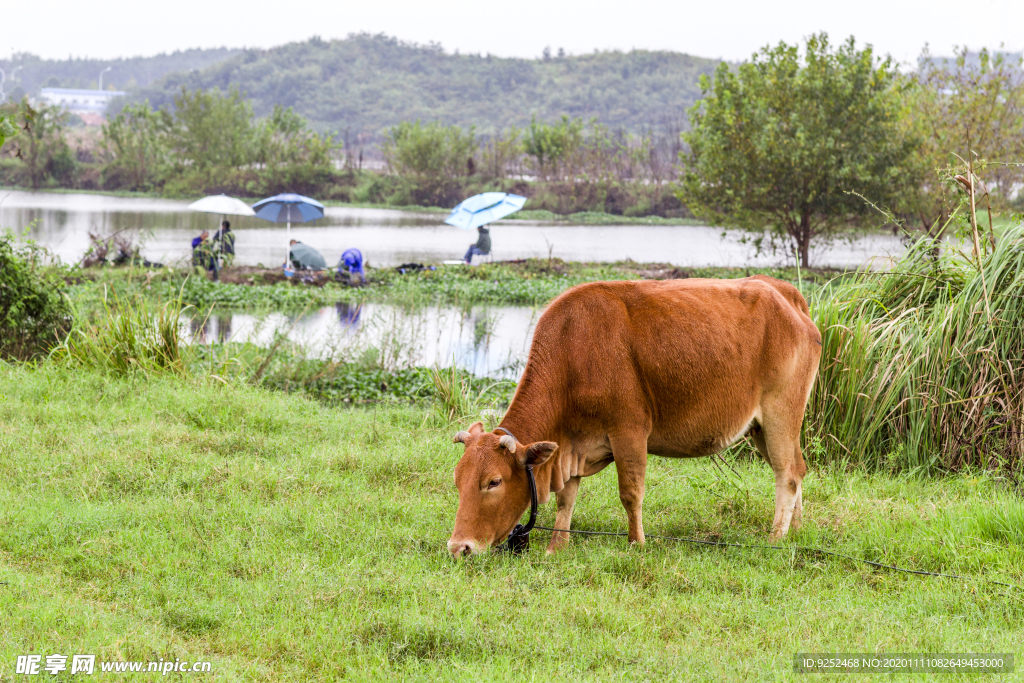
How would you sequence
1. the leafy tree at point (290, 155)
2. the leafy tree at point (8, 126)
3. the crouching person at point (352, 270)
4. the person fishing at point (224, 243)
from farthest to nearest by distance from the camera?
the leafy tree at point (290, 155) → the person fishing at point (224, 243) → the crouching person at point (352, 270) → the leafy tree at point (8, 126)

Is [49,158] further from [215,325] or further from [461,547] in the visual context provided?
[461,547]

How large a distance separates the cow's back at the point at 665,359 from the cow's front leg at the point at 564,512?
1.38 ft

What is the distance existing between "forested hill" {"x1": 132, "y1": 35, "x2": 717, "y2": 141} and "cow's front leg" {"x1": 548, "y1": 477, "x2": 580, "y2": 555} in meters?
111

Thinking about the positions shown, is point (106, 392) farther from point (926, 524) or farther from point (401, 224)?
point (401, 224)

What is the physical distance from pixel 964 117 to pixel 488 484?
22220 mm

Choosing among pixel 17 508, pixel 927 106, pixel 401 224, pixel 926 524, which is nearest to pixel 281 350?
pixel 17 508

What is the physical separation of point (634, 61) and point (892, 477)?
136084 millimetres

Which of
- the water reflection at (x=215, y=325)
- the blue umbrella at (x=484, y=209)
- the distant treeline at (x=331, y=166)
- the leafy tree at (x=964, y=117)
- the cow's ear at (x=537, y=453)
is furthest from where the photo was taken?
the distant treeline at (x=331, y=166)

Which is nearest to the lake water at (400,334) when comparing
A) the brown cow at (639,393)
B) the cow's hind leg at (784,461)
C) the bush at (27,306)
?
the bush at (27,306)

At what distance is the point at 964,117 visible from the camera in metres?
21.9

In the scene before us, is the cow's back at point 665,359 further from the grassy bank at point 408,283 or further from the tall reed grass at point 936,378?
the grassy bank at point 408,283

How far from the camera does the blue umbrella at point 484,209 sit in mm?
20422

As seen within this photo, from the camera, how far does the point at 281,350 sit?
10078 millimetres

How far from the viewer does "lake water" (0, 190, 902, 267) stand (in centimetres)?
2544
